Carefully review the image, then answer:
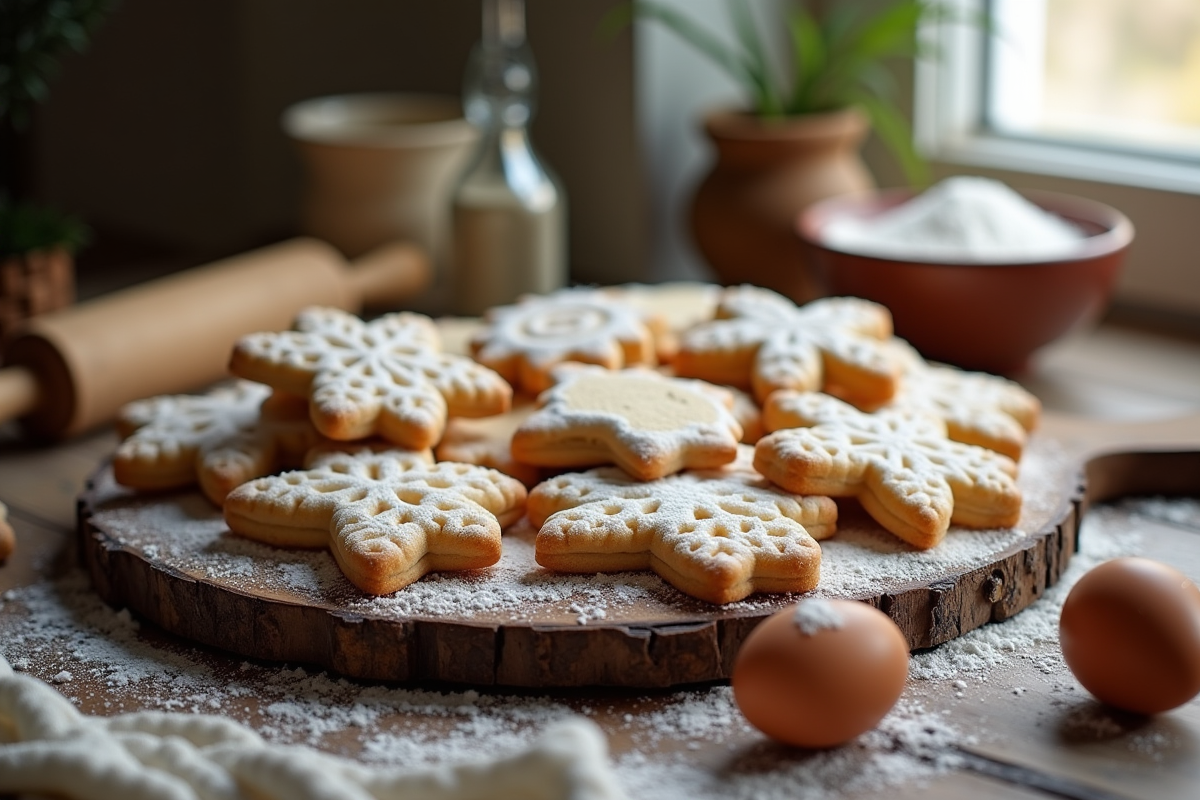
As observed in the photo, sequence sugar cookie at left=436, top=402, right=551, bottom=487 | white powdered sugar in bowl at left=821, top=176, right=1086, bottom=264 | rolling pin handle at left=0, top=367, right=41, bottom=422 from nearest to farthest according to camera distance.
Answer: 1. sugar cookie at left=436, top=402, right=551, bottom=487
2. rolling pin handle at left=0, top=367, right=41, bottom=422
3. white powdered sugar in bowl at left=821, top=176, right=1086, bottom=264

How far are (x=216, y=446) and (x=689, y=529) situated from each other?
0.44 metres

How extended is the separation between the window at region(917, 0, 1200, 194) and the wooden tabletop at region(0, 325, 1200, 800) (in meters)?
0.85

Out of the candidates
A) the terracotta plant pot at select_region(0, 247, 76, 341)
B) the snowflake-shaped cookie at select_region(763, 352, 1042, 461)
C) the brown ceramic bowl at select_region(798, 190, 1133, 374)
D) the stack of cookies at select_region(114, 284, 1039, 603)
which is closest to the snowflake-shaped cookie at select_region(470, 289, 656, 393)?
the stack of cookies at select_region(114, 284, 1039, 603)

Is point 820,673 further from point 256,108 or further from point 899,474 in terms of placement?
point 256,108

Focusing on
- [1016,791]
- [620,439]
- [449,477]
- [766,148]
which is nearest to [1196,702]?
[1016,791]

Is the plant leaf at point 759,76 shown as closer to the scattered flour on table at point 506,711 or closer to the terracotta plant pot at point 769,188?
the terracotta plant pot at point 769,188

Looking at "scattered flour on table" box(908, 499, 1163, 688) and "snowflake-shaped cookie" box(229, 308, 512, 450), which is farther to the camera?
"snowflake-shaped cookie" box(229, 308, 512, 450)

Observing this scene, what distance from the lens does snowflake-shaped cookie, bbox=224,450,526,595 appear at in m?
1.02

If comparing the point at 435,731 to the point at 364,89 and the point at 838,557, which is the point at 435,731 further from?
the point at 364,89

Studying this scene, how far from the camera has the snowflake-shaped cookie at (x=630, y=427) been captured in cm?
111

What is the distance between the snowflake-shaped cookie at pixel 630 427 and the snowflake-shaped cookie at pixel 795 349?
0.25 feet

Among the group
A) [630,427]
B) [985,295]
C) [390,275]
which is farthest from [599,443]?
[390,275]

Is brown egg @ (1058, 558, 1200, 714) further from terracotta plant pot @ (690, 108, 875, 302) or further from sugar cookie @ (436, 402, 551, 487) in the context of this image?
terracotta plant pot @ (690, 108, 875, 302)

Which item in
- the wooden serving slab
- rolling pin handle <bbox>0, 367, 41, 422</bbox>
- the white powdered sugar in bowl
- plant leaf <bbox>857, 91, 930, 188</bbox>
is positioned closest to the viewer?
the wooden serving slab
